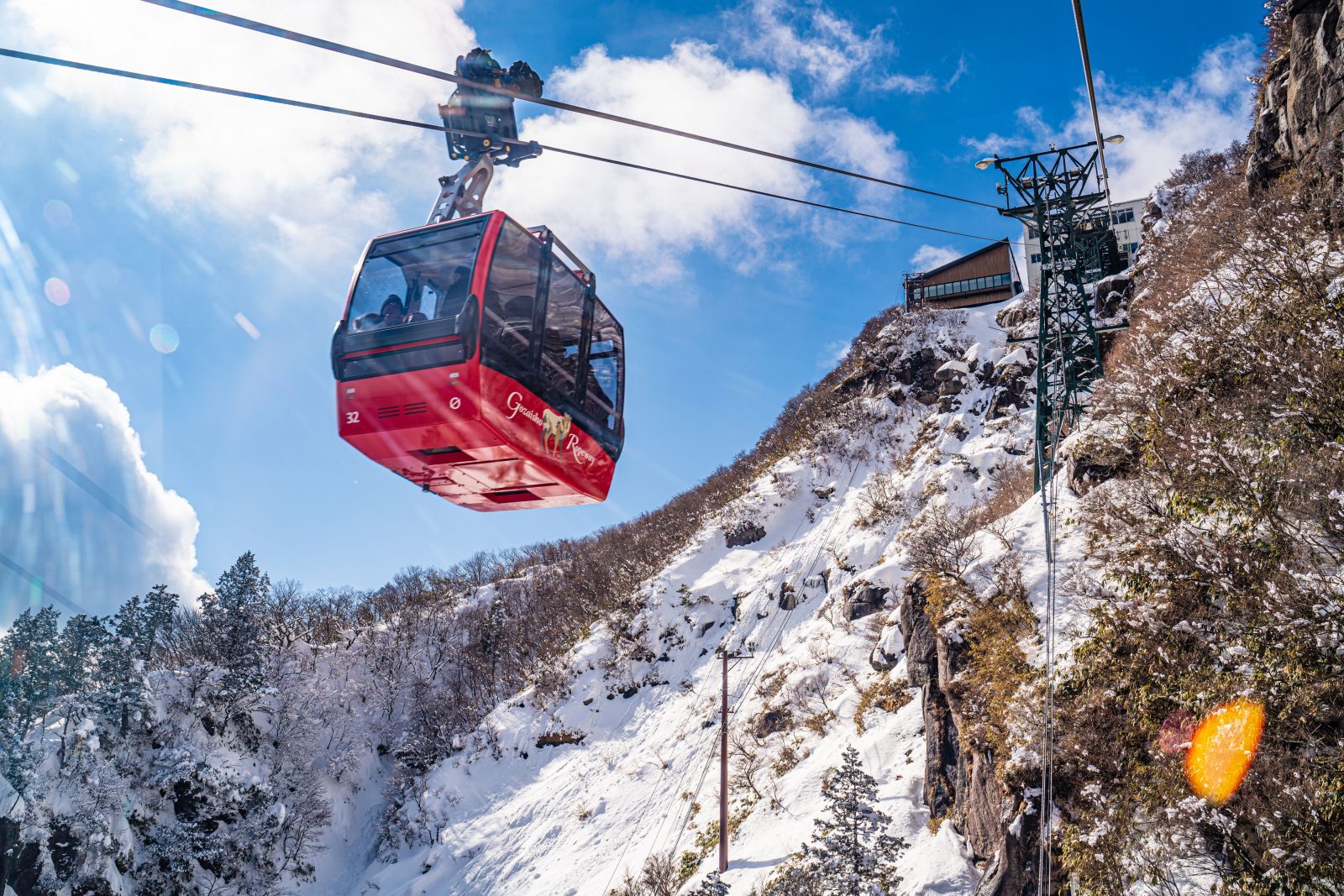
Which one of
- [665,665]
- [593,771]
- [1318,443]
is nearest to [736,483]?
[665,665]

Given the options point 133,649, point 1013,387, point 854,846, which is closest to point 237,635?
point 133,649

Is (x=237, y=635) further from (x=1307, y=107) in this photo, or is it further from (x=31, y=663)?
(x=1307, y=107)

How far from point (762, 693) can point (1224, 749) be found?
22.7 metres

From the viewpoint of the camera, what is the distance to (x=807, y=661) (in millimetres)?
29422

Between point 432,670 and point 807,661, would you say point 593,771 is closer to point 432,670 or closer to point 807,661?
point 807,661

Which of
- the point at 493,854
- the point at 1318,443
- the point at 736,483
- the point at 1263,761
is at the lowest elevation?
the point at 493,854

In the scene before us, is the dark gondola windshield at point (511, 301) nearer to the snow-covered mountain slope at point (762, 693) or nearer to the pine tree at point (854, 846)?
the pine tree at point (854, 846)

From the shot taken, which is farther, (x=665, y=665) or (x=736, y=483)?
(x=736, y=483)

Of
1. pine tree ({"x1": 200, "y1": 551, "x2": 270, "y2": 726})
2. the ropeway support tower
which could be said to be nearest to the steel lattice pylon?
the ropeway support tower

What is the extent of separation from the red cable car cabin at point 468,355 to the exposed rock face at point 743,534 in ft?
124

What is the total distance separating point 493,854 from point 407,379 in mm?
31954

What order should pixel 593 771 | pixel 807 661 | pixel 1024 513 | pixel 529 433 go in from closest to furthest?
1. pixel 529 433
2. pixel 1024 513
3. pixel 807 661
4. pixel 593 771

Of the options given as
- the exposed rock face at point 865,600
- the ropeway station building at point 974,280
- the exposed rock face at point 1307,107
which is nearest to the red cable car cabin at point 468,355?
the exposed rock face at point 1307,107

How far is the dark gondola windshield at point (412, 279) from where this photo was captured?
8.42 m
